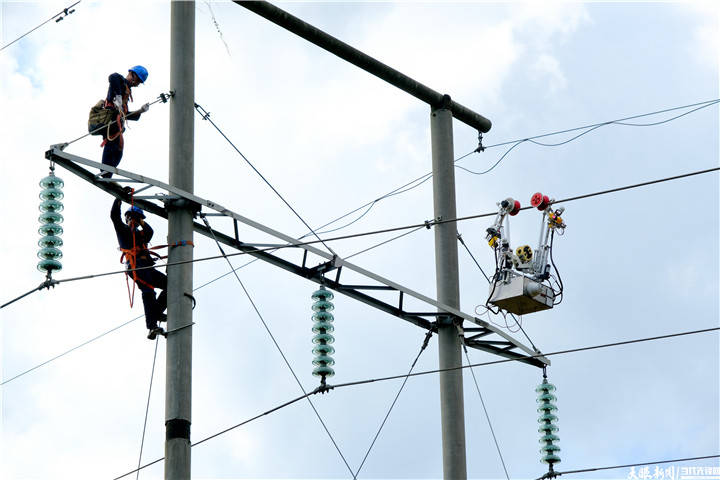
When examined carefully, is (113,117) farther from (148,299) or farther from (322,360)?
(322,360)

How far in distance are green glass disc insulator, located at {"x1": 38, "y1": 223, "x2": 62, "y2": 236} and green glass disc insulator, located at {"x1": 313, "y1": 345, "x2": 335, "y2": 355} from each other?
3214 mm

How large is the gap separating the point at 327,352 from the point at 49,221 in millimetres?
3485

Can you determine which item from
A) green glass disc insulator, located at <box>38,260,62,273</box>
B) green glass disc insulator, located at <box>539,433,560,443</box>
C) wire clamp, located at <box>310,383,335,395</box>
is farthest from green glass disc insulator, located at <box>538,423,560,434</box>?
green glass disc insulator, located at <box>38,260,62,273</box>

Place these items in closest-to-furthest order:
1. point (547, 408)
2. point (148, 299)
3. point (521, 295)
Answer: point (148, 299)
point (521, 295)
point (547, 408)

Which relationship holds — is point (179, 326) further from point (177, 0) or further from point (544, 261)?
point (544, 261)

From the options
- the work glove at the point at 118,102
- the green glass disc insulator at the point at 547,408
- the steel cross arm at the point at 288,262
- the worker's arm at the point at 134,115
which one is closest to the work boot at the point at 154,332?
the steel cross arm at the point at 288,262

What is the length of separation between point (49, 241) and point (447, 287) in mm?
5457

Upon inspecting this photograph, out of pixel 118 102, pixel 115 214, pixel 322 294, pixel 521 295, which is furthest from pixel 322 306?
pixel 118 102

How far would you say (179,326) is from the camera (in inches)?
597

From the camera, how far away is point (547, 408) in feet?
63.6

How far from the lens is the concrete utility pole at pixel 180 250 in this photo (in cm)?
1476

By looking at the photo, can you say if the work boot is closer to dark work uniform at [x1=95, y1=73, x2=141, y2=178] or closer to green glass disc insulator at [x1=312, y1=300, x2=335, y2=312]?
green glass disc insulator at [x1=312, y1=300, x2=335, y2=312]

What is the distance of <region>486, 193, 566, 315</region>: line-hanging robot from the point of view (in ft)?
61.5

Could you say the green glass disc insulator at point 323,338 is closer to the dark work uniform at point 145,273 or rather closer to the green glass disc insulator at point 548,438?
the dark work uniform at point 145,273
